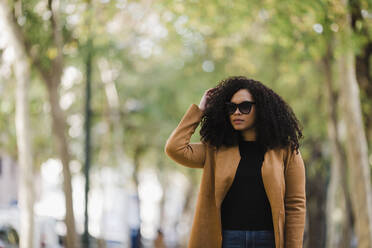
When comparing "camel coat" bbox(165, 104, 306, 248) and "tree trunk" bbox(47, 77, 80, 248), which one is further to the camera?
"tree trunk" bbox(47, 77, 80, 248)

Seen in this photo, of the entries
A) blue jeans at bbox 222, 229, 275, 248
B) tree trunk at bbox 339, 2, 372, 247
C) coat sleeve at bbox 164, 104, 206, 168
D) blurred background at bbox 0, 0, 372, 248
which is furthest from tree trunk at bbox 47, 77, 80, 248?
blue jeans at bbox 222, 229, 275, 248

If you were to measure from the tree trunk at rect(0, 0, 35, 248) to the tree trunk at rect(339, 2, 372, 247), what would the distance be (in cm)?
506

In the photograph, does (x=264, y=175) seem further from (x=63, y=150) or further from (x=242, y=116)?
(x=63, y=150)

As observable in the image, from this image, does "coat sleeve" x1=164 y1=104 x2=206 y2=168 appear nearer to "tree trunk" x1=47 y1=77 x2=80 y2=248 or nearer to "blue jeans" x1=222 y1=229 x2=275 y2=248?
"blue jeans" x1=222 y1=229 x2=275 y2=248

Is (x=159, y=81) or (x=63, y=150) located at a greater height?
(x=159, y=81)

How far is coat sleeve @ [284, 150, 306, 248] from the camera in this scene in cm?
348

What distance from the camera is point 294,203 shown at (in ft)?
11.6

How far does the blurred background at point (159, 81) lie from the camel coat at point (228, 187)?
5.57 meters

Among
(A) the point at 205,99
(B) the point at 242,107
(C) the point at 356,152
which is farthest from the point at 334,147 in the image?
(B) the point at 242,107

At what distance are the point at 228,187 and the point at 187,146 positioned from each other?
0.37 metres

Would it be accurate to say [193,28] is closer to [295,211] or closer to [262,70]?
[262,70]

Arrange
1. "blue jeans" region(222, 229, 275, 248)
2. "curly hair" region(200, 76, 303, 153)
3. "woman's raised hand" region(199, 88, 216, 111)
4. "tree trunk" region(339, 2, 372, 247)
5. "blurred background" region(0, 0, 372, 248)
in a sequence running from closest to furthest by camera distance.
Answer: "blue jeans" region(222, 229, 275, 248) → "curly hair" region(200, 76, 303, 153) → "woman's raised hand" region(199, 88, 216, 111) → "tree trunk" region(339, 2, 372, 247) → "blurred background" region(0, 0, 372, 248)

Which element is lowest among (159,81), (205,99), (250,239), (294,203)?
(250,239)


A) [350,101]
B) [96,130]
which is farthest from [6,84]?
[96,130]
